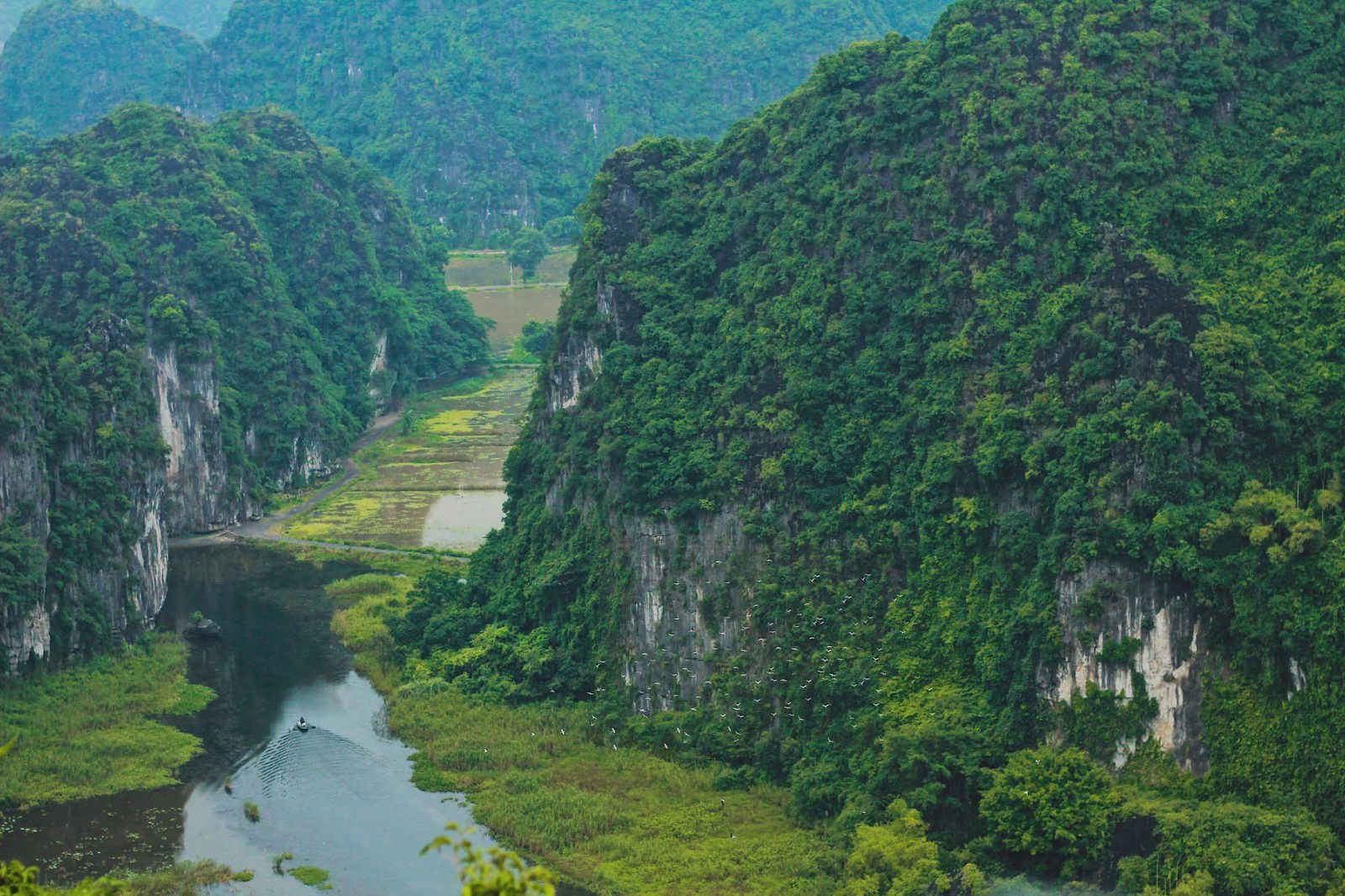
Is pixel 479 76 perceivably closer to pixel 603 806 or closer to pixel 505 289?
pixel 505 289

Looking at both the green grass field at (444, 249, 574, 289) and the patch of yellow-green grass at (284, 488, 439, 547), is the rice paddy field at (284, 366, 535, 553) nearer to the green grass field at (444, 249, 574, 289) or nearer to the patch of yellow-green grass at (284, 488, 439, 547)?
the patch of yellow-green grass at (284, 488, 439, 547)

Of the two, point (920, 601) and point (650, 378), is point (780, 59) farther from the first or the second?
point (920, 601)

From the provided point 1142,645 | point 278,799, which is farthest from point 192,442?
point 1142,645

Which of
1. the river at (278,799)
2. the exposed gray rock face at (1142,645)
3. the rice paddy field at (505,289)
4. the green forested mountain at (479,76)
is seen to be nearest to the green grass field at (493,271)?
the rice paddy field at (505,289)

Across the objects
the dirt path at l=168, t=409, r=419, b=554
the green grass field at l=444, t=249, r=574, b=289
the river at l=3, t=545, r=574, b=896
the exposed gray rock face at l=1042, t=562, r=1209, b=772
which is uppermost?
the green grass field at l=444, t=249, r=574, b=289

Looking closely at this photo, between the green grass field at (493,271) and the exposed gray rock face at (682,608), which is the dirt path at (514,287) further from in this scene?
the exposed gray rock face at (682,608)

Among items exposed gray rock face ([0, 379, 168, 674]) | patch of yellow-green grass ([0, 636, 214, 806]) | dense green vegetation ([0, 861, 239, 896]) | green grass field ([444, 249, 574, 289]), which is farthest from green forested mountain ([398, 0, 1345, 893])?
green grass field ([444, 249, 574, 289])
